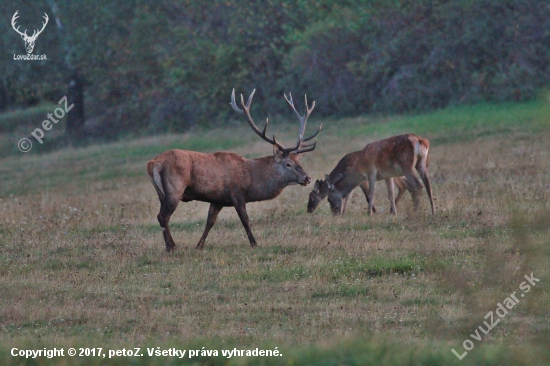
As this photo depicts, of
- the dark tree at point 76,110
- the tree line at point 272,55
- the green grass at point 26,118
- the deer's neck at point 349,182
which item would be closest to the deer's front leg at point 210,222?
the deer's neck at point 349,182

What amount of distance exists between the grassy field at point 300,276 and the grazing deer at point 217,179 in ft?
1.75

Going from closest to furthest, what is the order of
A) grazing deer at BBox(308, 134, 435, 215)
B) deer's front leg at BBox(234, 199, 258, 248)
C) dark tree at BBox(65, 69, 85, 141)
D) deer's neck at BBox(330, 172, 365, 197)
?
deer's front leg at BBox(234, 199, 258, 248) → grazing deer at BBox(308, 134, 435, 215) → deer's neck at BBox(330, 172, 365, 197) → dark tree at BBox(65, 69, 85, 141)

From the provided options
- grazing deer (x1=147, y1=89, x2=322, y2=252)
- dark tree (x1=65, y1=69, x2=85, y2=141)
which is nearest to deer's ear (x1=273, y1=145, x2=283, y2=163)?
grazing deer (x1=147, y1=89, x2=322, y2=252)

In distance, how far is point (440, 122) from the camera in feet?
87.9

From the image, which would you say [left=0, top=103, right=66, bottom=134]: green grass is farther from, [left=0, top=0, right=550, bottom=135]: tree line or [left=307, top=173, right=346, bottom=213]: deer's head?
[left=307, top=173, right=346, bottom=213]: deer's head

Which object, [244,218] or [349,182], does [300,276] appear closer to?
[244,218]

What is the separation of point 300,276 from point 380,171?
497 centimetres

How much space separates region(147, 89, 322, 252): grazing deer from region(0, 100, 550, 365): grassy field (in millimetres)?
533

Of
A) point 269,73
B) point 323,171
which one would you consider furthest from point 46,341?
point 269,73

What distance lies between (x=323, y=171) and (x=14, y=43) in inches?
1014

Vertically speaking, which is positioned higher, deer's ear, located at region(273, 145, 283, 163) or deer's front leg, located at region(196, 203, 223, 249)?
deer's ear, located at region(273, 145, 283, 163)

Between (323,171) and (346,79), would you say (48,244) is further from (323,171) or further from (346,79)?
(346,79)

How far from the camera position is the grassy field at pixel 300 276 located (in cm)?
638

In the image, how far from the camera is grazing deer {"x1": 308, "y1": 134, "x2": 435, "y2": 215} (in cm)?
1424
